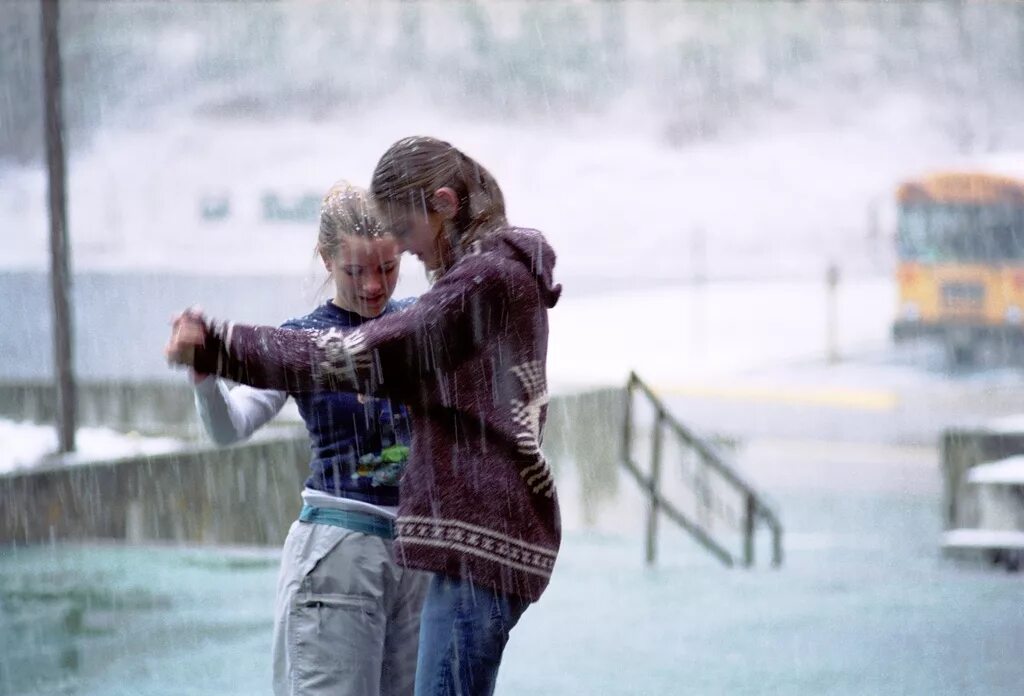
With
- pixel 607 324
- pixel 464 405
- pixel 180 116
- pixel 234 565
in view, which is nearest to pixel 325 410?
pixel 464 405

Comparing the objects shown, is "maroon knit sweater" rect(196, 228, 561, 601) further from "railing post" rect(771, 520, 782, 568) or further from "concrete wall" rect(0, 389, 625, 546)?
"railing post" rect(771, 520, 782, 568)

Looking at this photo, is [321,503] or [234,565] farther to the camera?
[234,565]

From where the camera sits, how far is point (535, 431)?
2.34 metres

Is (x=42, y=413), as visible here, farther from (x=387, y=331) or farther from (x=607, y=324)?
(x=607, y=324)

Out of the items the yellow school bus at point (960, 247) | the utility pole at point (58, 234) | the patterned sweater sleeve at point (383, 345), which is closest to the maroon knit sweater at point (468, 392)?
the patterned sweater sleeve at point (383, 345)

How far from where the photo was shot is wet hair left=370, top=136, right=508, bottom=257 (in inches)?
91.8

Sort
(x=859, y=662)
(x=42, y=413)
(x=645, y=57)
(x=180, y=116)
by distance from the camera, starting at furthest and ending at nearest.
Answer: (x=180, y=116), (x=645, y=57), (x=42, y=413), (x=859, y=662)

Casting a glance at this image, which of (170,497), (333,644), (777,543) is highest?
(333,644)

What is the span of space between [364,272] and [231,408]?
34 cm

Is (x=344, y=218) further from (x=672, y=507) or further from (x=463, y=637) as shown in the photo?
(x=672, y=507)

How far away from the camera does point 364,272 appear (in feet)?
8.93

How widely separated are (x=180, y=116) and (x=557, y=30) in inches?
1535

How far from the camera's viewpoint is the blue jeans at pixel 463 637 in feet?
7.50

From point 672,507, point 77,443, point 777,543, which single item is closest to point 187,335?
point 672,507
